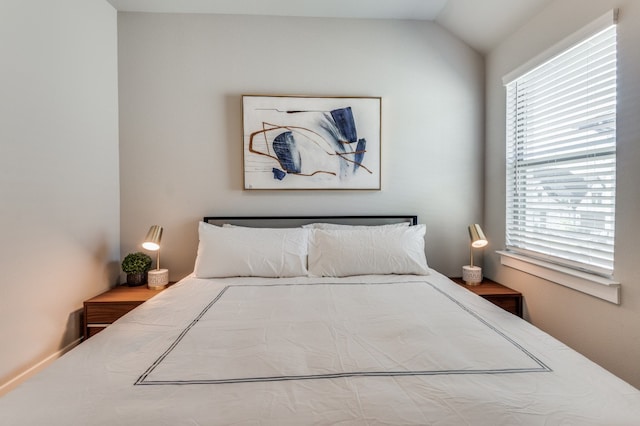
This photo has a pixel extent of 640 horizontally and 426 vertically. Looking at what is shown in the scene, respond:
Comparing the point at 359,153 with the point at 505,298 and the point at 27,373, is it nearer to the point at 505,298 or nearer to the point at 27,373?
the point at 505,298

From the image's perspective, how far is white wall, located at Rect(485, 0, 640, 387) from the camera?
4.85 ft

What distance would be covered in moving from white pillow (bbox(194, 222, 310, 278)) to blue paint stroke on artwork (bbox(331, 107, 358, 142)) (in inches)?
38.9

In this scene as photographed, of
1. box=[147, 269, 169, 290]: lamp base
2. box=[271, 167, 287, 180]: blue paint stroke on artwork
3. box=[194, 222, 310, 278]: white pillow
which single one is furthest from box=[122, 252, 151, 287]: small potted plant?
box=[271, 167, 287, 180]: blue paint stroke on artwork

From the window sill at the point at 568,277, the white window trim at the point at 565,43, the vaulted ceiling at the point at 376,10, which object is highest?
the vaulted ceiling at the point at 376,10

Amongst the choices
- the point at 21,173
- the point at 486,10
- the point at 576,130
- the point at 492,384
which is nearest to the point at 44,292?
the point at 21,173

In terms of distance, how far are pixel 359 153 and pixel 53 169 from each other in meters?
2.08

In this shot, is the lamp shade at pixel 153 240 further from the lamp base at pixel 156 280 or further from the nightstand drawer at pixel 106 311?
the nightstand drawer at pixel 106 311

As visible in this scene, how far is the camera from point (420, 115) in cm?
270

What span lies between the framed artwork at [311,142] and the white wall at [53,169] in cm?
107

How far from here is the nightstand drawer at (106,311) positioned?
6.84 feet

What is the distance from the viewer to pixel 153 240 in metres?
2.31

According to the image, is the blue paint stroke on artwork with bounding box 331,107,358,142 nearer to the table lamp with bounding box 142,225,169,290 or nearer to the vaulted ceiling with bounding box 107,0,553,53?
the vaulted ceiling with bounding box 107,0,553,53

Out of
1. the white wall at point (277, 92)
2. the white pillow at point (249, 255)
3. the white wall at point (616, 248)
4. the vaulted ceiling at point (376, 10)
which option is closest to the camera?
the white wall at point (616, 248)

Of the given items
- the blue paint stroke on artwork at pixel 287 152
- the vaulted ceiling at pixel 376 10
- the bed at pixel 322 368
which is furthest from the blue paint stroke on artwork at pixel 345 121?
the bed at pixel 322 368
